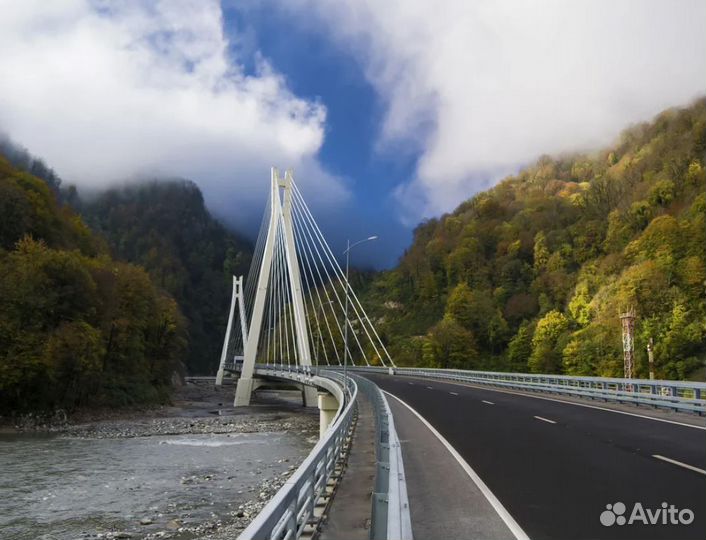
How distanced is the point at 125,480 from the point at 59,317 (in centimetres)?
2354

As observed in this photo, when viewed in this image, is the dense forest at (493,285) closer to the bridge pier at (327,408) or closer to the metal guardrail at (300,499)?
the bridge pier at (327,408)

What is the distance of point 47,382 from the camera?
128 feet

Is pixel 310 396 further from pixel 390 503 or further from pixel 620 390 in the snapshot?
pixel 390 503

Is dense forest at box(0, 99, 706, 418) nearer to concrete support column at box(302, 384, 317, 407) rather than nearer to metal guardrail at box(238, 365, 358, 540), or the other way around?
concrete support column at box(302, 384, 317, 407)

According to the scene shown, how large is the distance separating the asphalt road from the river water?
317 inches

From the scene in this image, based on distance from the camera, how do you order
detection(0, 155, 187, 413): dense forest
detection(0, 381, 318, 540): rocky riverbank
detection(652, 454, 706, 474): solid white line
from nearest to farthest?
detection(652, 454, 706, 474): solid white line, detection(0, 381, 318, 540): rocky riverbank, detection(0, 155, 187, 413): dense forest

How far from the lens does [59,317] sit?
132ft

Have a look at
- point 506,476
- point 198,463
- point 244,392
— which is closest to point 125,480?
point 198,463

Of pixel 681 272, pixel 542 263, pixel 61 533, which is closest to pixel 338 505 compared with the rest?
pixel 61 533

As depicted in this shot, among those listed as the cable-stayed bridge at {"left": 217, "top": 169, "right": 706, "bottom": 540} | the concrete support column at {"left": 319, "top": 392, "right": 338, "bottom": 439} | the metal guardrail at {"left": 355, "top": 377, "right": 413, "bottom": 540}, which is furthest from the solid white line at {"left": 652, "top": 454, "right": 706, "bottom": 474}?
the concrete support column at {"left": 319, "top": 392, "right": 338, "bottom": 439}

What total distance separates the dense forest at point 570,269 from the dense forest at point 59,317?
44.7m

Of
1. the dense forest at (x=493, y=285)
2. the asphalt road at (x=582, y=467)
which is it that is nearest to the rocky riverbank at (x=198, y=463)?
the dense forest at (x=493, y=285)

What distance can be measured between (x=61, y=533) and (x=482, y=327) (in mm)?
82049

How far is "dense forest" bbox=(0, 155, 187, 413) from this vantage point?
37.3 metres
